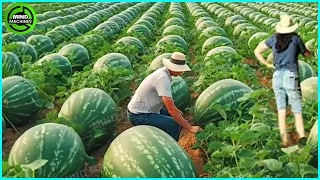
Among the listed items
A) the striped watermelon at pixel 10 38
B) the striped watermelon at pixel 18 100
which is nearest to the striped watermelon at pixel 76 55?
the striped watermelon at pixel 18 100

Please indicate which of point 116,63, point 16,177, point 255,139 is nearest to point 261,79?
point 116,63

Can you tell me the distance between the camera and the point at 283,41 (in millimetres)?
3055

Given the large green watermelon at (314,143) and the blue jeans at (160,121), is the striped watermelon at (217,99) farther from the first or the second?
the large green watermelon at (314,143)

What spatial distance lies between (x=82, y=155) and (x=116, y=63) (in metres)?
3.56

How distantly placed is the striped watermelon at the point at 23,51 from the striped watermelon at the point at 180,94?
377 cm

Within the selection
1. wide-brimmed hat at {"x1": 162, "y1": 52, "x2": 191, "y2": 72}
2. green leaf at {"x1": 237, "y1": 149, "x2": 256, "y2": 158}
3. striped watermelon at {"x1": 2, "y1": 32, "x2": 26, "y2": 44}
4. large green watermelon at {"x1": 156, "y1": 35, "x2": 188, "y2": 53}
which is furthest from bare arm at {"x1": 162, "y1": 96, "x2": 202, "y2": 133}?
striped watermelon at {"x1": 2, "y1": 32, "x2": 26, "y2": 44}

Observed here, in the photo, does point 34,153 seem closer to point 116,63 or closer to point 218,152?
point 218,152

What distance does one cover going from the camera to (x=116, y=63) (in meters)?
7.80

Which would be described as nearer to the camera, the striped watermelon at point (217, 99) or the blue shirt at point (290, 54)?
the blue shirt at point (290, 54)

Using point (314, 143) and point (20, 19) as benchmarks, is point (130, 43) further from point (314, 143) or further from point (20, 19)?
point (314, 143)

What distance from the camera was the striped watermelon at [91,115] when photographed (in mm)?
5191

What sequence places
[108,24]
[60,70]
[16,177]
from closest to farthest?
[16,177], [60,70], [108,24]

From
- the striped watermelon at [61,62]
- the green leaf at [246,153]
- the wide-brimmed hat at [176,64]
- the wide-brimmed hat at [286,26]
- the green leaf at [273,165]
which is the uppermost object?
the wide-brimmed hat at [286,26]

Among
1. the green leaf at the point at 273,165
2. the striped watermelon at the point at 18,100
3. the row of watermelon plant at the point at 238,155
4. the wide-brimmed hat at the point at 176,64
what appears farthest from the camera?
the striped watermelon at the point at 18,100
